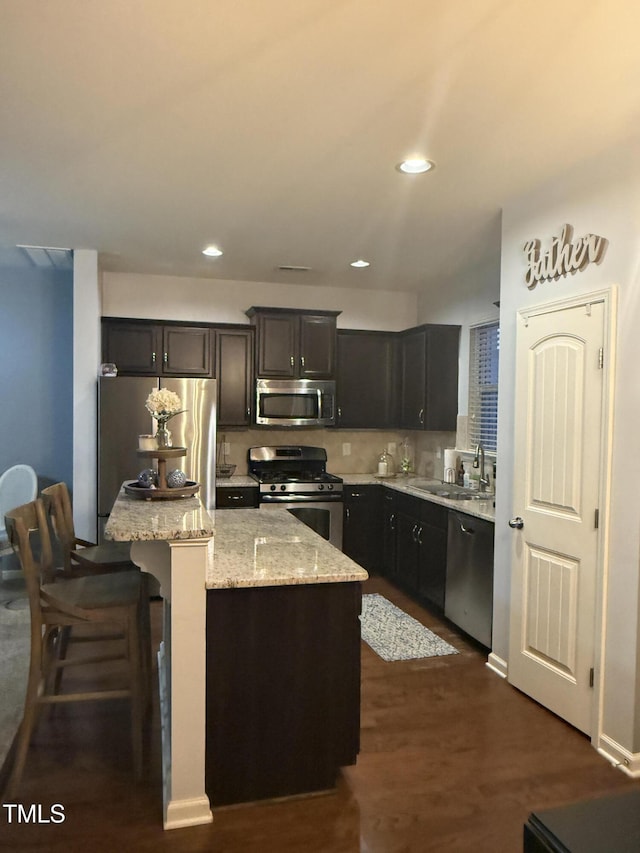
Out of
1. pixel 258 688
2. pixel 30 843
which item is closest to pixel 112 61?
pixel 258 688

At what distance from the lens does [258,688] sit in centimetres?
226

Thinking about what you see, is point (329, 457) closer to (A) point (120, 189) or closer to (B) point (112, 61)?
(A) point (120, 189)

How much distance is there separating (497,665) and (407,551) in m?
1.50

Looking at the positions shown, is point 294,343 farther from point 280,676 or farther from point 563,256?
point 280,676

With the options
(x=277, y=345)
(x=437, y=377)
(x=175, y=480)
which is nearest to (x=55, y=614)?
(x=175, y=480)

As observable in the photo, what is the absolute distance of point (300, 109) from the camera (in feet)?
7.91

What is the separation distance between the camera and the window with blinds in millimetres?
4785

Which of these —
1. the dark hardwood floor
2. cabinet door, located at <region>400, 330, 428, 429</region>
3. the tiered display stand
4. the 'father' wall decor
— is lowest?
the dark hardwood floor

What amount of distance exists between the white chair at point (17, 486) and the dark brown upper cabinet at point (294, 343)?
6.90 ft

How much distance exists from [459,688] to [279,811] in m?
1.38

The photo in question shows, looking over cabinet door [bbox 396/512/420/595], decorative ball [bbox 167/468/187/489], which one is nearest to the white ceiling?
decorative ball [bbox 167/468/187/489]

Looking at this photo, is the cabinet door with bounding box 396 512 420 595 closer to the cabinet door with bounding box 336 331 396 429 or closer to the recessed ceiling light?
the cabinet door with bounding box 336 331 396 429

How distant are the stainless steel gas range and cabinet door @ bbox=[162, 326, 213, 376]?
0.95 m

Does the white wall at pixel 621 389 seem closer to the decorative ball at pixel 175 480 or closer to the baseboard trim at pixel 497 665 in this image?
the baseboard trim at pixel 497 665
